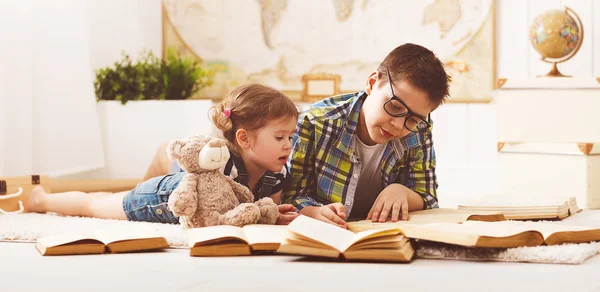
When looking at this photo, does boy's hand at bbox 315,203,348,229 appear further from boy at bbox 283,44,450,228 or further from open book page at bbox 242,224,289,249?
open book page at bbox 242,224,289,249

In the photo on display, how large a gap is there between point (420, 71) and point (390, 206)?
0.33m

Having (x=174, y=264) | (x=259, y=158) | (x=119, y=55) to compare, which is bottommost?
(x=174, y=264)

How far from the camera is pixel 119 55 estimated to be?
401cm

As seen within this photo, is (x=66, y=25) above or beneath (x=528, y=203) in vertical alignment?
above

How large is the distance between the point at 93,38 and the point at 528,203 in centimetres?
239

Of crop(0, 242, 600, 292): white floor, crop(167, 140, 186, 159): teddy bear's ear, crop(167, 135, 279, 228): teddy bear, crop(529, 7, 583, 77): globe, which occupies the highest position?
crop(529, 7, 583, 77): globe

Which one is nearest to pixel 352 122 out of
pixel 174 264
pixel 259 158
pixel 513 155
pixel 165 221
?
pixel 259 158

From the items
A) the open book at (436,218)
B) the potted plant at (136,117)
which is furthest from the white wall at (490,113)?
the open book at (436,218)

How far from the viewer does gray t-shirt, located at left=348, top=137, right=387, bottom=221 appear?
207 centimetres

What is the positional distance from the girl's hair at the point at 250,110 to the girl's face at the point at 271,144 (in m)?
0.01

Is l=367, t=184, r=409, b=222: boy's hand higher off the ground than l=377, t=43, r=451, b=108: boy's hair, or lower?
lower

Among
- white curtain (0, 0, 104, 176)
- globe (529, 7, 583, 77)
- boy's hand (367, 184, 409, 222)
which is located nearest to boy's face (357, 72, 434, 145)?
boy's hand (367, 184, 409, 222)

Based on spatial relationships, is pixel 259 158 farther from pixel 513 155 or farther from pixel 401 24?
pixel 401 24

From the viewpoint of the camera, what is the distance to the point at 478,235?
1397 millimetres
